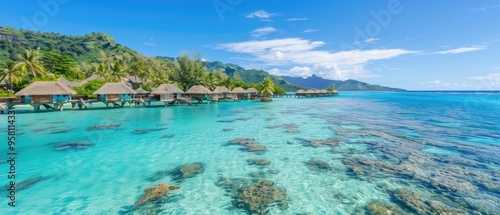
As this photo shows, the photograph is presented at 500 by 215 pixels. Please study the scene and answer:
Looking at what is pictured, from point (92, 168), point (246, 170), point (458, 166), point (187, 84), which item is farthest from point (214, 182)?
point (187, 84)

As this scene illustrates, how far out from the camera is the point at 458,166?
9.22 meters

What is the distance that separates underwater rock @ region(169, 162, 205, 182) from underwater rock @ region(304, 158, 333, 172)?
4358 mm

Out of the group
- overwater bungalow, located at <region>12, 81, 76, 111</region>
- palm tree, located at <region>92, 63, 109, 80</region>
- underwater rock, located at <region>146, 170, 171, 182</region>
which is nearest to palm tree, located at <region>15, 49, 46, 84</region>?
overwater bungalow, located at <region>12, 81, 76, 111</region>

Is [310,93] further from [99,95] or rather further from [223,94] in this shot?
[99,95]

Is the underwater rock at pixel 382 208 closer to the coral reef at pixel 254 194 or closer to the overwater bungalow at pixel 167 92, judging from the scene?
the coral reef at pixel 254 194

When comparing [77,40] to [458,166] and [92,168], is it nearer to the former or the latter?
[92,168]

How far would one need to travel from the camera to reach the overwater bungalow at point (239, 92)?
58737mm

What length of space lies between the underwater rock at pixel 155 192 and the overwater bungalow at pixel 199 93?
40.8m

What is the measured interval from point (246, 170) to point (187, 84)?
48.7m

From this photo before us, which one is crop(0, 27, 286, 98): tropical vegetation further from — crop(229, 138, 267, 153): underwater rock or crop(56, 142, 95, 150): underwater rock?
crop(229, 138, 267, 153): underwater rock

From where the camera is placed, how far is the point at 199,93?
47688mm

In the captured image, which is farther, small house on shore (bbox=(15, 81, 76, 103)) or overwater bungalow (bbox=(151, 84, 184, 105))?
overwater bungalow (bbox=(151, 84, 184, 105))

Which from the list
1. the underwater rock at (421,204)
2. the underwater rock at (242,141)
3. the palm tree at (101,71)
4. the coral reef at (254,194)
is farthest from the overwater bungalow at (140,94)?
the underwater rock at (421,204)

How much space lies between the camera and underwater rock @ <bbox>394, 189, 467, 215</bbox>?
227 inches
